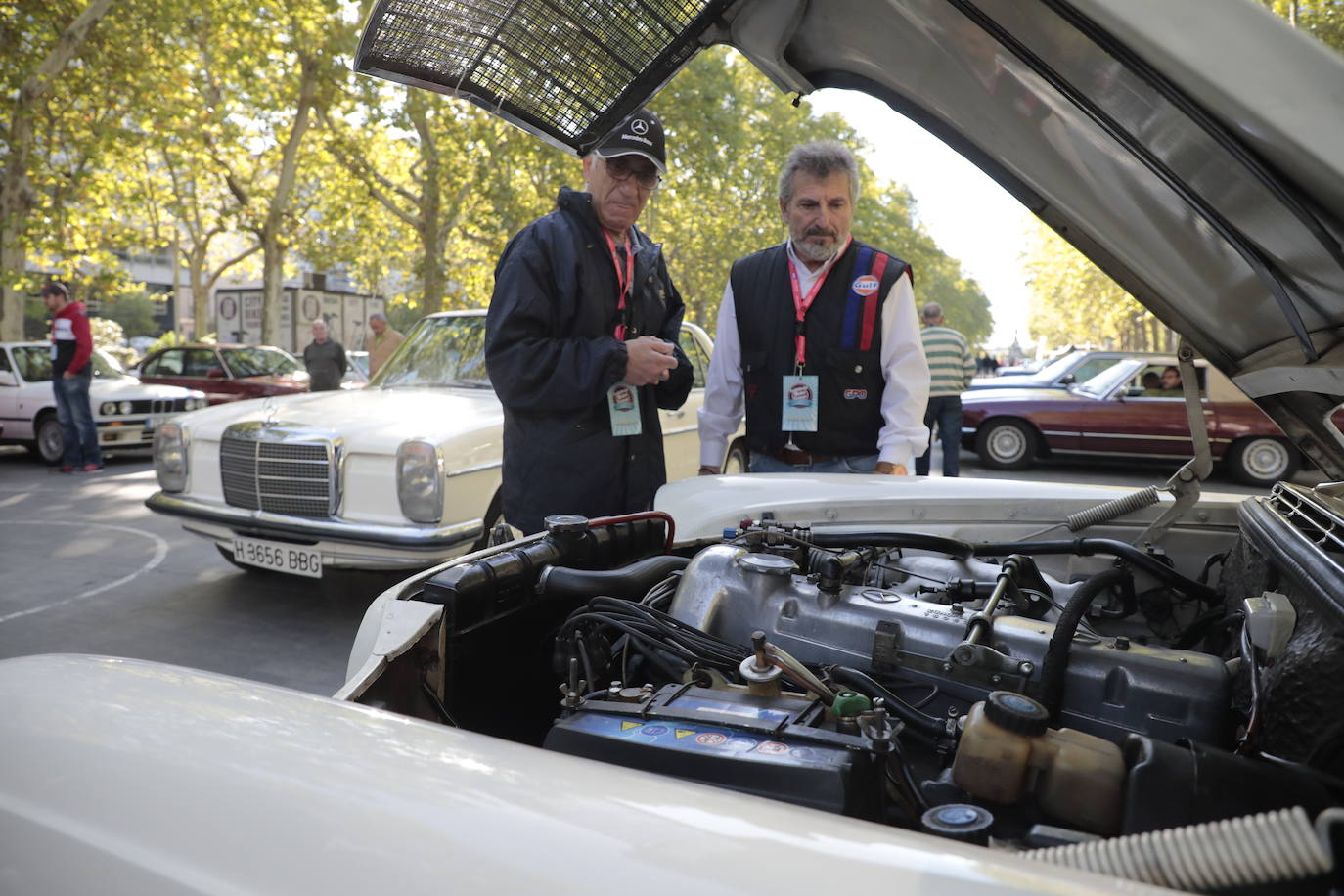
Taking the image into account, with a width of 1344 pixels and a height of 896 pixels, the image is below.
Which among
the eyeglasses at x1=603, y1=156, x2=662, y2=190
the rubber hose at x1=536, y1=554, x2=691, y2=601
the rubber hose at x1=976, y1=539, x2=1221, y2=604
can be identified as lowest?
the rubber hose at x1=536, y1=554, x2=691, y2=601

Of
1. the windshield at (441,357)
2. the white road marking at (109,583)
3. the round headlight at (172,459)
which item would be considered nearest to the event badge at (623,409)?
A: the windshield at (441,357)

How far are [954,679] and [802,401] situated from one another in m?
1.69

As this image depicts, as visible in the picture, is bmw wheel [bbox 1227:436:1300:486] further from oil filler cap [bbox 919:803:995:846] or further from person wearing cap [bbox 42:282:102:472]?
person wearing cap [bbox 42:282:102:472]

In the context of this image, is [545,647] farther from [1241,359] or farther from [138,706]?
[1241,359]

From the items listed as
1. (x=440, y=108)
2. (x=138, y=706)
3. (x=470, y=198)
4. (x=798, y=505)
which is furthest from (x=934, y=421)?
(x=470, y=198)

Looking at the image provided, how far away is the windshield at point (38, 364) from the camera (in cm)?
1101

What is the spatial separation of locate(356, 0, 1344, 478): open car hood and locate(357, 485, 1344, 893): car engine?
36 cm

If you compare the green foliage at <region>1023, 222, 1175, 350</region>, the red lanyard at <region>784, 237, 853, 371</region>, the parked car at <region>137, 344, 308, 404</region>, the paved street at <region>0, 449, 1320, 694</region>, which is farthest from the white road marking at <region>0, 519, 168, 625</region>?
the green foliage at <region>1023, 222, 1175, 350</region>

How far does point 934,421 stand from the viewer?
370 inches

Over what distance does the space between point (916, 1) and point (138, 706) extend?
1.45 metres

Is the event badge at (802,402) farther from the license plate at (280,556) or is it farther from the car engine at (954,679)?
the license plate at (280,556)

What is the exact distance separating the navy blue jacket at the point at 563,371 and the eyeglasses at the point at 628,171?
13 cm

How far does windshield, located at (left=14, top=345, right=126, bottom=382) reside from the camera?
36.1 feet

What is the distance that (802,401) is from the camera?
3029 mm
